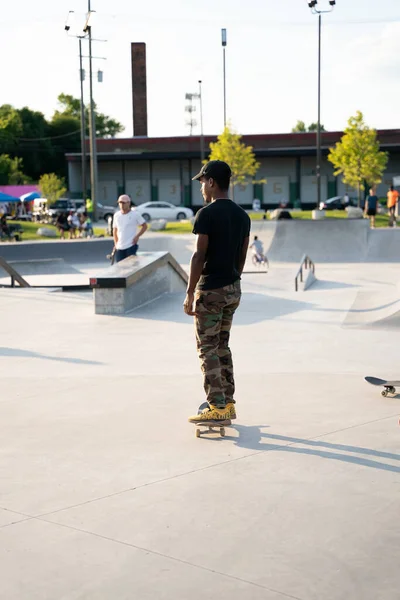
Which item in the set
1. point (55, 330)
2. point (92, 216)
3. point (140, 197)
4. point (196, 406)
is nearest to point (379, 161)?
point (92, 216)

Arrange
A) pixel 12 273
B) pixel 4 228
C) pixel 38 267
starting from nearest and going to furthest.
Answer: pixel 12 273 → pixel 38 267 → pixel 4 228

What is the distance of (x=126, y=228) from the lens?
1278 centimetres

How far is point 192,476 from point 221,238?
1.64 metres

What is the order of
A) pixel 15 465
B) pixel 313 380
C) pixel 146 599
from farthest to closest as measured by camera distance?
pixel 313 380, pixel 15 465, pixel 146 599

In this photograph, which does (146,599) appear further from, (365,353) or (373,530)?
(365,353)

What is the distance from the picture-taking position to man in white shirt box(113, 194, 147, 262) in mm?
12234

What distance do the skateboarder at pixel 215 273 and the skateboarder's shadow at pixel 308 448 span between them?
25 cm

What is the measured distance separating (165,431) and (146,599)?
2.59 metres

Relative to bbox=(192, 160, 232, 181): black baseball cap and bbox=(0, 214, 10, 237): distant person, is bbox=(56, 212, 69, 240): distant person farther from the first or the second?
bbox=(192, 160, 232, 181): black baseball cap

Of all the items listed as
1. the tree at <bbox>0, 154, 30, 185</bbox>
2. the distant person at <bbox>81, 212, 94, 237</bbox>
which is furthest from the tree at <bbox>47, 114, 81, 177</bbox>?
the distant person at <bbox>81, 212, 94, 237</bbox>

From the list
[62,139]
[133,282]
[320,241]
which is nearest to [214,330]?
[133,282]

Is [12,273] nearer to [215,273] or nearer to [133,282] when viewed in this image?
[133,282]

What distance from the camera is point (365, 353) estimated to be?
890 cm

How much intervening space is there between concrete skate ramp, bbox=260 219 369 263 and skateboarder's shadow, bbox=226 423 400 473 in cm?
2499
